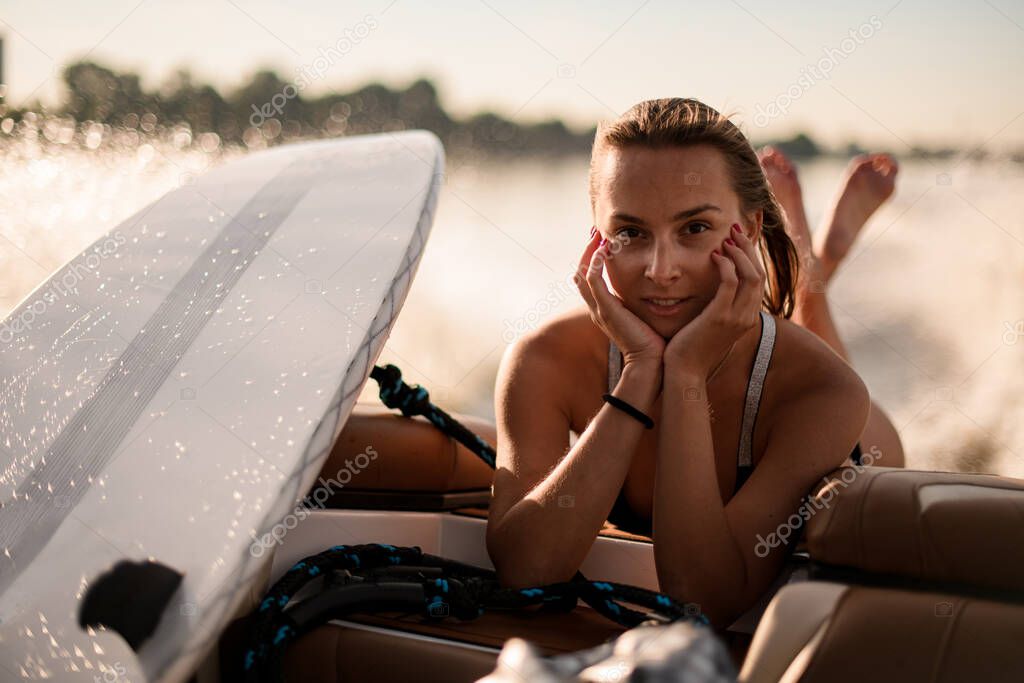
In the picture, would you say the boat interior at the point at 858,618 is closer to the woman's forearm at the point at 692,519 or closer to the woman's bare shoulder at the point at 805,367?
the woman's forearm at the point at 692,519

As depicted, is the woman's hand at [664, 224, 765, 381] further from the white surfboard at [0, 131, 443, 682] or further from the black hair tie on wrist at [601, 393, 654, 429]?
the white surfboard at [0, 131, 443, 682]

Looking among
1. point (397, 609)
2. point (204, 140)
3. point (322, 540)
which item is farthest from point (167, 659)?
point (204, 140)

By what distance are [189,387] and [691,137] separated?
71 centimetres

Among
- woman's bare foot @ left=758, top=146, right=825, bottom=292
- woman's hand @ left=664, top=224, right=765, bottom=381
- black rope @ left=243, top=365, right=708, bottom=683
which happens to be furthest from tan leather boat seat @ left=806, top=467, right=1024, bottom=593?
woman's bare foot @ left=758, top=146, right=825, bottom=292

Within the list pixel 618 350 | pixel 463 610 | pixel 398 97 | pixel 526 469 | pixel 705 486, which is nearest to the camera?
pixel 463 610

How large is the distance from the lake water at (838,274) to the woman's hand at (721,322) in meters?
2.72

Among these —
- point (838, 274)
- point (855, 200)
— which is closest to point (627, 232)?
point (855, 200)

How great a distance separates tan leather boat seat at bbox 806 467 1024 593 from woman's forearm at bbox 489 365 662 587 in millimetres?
356

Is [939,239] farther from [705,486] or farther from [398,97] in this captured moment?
[705,486]

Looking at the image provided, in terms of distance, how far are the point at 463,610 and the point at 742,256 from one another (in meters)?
0.58

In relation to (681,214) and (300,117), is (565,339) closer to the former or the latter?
(681,214)

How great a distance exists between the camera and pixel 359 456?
4.24ft

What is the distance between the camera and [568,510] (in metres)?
1.16

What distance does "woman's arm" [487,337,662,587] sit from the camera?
116 centimetres
